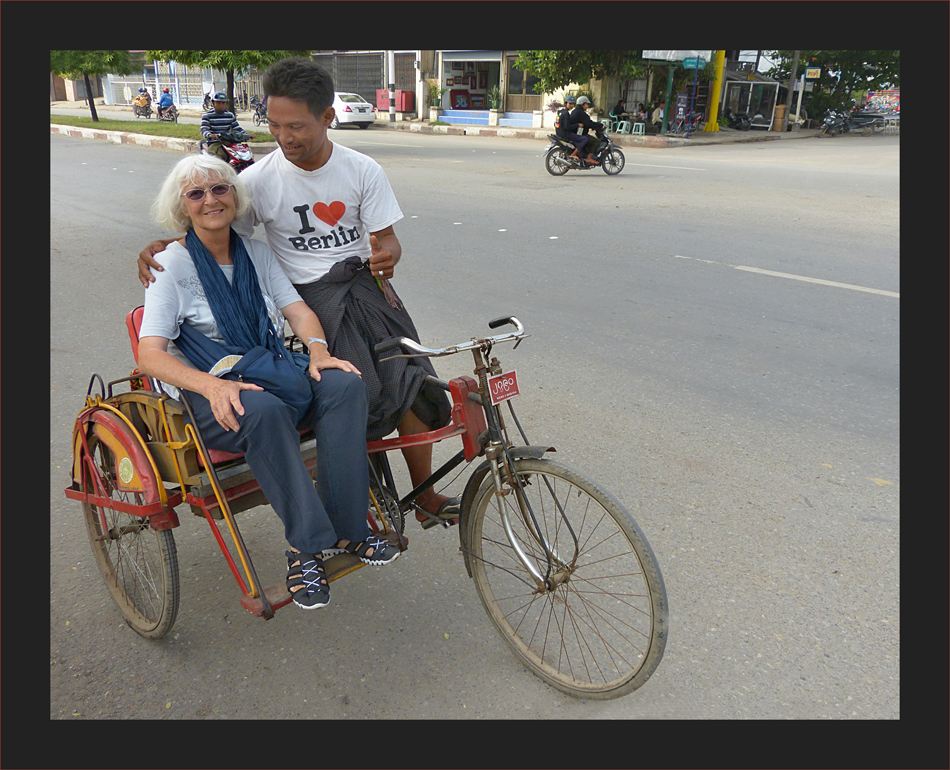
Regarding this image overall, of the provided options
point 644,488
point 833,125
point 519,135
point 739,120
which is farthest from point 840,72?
point 644,488

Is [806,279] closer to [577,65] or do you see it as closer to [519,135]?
[577,65]

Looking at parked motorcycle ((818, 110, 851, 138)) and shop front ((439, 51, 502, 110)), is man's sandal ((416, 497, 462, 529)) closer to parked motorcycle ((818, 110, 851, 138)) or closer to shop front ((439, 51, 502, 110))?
parked motorcycle ((818, 110, 851, 138))

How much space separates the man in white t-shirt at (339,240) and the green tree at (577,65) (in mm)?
23981

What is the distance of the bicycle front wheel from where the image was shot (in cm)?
212

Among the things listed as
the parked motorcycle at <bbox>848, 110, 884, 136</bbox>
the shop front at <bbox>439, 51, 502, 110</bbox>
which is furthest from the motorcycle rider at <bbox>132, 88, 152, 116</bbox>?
the parked motorcycle at <bbox>848, 110, 884, 136</bbox>

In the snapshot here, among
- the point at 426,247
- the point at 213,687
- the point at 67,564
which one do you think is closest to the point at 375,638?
the point at 213,687

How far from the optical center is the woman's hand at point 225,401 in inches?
86.4

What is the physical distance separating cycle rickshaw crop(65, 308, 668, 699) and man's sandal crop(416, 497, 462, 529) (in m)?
0.06

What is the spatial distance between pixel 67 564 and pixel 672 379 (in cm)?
329

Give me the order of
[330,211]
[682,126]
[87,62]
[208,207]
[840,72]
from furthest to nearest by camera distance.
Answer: [840,72], [87,62], [682,126], [330,211], [208,207]

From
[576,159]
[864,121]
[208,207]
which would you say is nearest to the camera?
[208,207]

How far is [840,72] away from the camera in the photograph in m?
31.2

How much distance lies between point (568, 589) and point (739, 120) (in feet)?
102

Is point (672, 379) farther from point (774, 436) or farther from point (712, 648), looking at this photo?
point (712, 648)
